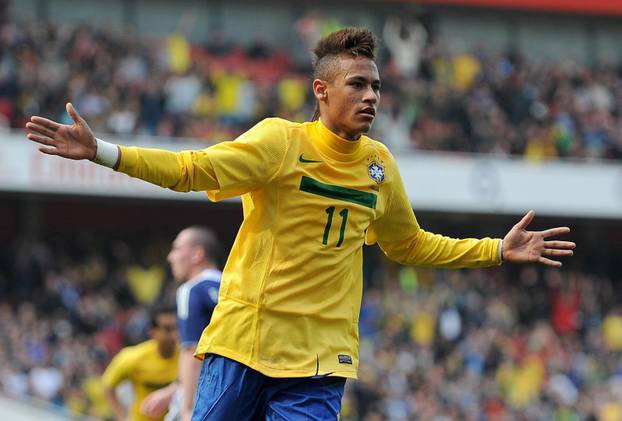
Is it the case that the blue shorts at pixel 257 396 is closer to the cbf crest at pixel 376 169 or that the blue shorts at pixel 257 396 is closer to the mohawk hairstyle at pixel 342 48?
the cbf crest at pixel 376 169

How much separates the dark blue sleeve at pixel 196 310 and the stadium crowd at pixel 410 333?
8.22m

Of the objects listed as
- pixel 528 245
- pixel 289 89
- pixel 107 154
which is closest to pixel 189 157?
pixel 107 154

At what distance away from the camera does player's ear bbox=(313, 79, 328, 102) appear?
586 cm

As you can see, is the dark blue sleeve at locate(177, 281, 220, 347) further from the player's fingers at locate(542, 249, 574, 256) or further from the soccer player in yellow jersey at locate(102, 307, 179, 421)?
the player's fingers at locate(542, 249, 574, 256)

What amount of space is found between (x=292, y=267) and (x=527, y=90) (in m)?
19.7

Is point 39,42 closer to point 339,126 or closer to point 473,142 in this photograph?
point 473,142

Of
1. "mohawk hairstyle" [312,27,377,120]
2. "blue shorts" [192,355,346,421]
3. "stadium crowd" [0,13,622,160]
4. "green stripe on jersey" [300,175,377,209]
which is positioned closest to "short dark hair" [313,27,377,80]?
"mohawk hairstyle" [312,27,377,120]

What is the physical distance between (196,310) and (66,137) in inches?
111

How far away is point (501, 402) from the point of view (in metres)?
19.3

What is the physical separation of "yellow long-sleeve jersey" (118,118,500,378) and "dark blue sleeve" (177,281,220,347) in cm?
186

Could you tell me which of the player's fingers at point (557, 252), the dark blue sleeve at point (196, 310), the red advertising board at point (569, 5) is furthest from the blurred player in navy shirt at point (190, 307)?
the red advertising board at point (569, 5)

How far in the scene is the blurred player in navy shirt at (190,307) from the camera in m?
7.70

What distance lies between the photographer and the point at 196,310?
305 inches

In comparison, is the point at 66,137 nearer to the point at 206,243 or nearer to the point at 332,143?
the point at 332,143
